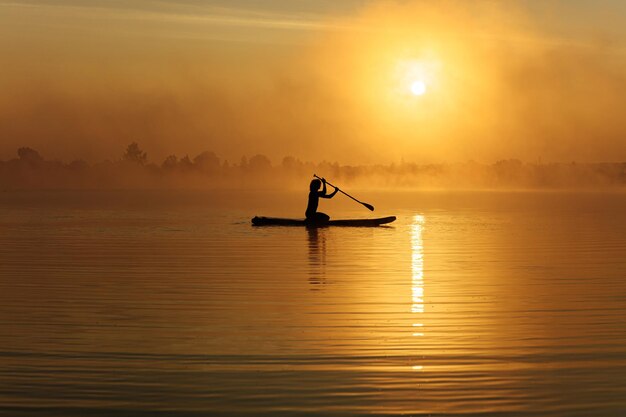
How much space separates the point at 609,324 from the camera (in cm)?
1496

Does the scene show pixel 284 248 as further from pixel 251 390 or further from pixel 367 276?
pixel 251 390

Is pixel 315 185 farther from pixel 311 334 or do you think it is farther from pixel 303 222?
pixel 311 334

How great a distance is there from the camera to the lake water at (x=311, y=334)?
33.0 ft

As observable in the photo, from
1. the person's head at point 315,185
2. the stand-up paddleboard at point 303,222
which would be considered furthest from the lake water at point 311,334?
the stand-up paddleboard at point 303,222

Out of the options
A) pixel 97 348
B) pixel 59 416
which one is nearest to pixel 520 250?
pixel 97 348

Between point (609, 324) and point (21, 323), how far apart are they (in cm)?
882

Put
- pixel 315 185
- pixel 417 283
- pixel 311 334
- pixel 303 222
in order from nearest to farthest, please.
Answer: pixel 311 334, pixel 417 283, pixel 315 185, pixel 303 222

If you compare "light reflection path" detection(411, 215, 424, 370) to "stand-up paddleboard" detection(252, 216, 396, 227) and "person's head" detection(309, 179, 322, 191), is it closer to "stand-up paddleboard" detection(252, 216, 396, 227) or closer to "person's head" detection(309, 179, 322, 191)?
"person's head" detection(309, 179, 322, 191)

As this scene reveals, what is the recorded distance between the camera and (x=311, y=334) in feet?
45.8

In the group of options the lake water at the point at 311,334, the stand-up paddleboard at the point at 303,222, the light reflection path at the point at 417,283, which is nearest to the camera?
the lake water at the point at 311,334

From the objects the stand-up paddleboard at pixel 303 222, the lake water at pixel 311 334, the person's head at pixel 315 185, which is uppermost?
the person's head at pixel 315 185

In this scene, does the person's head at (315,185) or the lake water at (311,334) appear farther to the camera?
the person's head at (315,185)

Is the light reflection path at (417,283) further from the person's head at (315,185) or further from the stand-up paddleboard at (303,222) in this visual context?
the stand-up paddleboard at (303,222)

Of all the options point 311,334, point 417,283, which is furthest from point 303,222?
point 311,334
